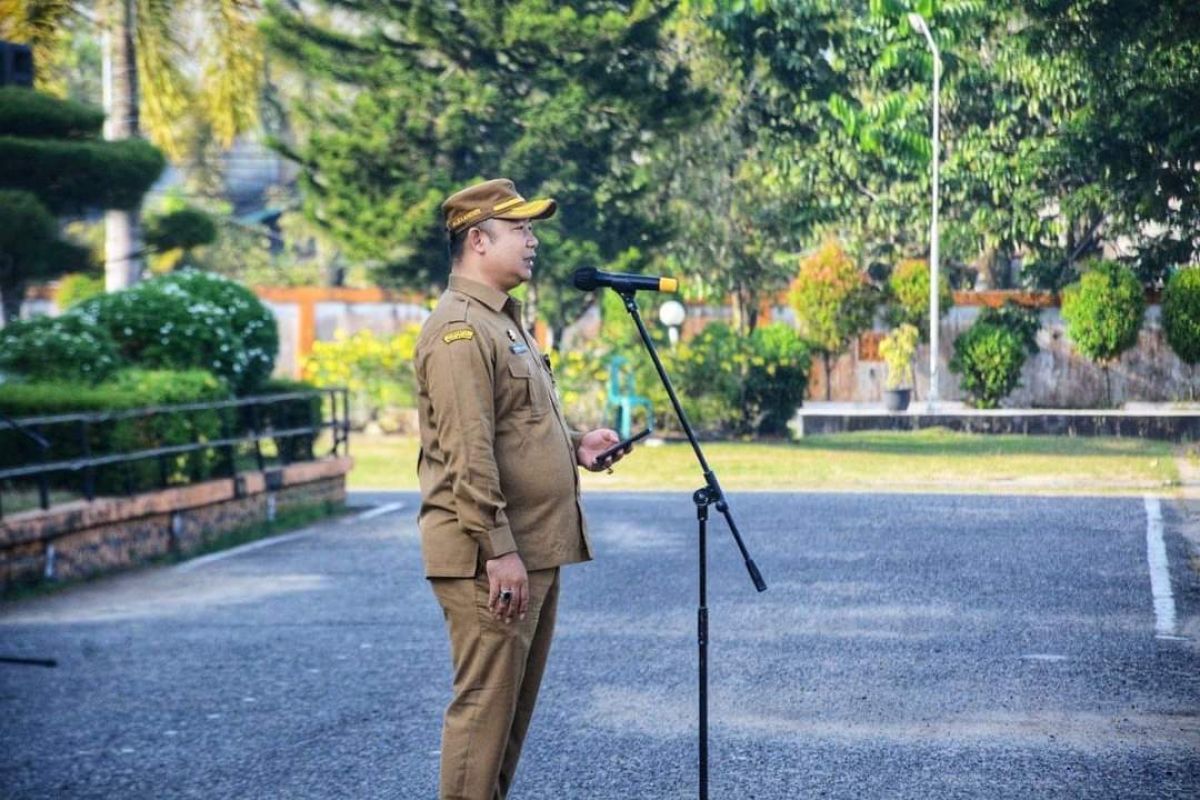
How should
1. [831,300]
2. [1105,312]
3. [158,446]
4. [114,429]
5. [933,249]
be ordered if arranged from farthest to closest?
[831,300] → [158,446] → [114,429] → [933,249] → [1105,312]

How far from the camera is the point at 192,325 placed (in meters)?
15.4

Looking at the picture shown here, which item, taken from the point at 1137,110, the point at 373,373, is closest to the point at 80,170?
the point at 1137,110

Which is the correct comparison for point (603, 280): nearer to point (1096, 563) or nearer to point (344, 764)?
point (344, 764)

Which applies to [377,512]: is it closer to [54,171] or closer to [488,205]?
[54,171]

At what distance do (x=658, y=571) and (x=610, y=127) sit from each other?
858 cm

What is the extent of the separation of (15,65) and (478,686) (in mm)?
8132

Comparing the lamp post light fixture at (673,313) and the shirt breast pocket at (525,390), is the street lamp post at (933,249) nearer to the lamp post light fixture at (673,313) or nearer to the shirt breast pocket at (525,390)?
the lamp post light fixture at (673,313)

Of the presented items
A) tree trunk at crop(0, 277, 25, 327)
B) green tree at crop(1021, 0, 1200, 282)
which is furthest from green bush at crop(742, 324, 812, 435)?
tree trunk at crop(0, 277, 25, 327)

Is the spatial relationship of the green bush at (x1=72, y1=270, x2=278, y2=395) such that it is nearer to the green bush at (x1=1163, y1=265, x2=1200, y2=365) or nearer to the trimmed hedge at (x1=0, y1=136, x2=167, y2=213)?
the trimmed hedge at (x1=0, y1=136, x2=167, y2=213)

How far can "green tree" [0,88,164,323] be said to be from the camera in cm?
1463

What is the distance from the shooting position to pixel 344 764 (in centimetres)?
677

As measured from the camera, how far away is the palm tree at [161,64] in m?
19.2

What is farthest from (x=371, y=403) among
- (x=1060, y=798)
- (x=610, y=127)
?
(x=1060, y=798)

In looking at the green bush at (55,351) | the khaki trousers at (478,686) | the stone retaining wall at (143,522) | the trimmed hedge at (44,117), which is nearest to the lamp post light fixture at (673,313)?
the stone retaining wall at (143,522)
